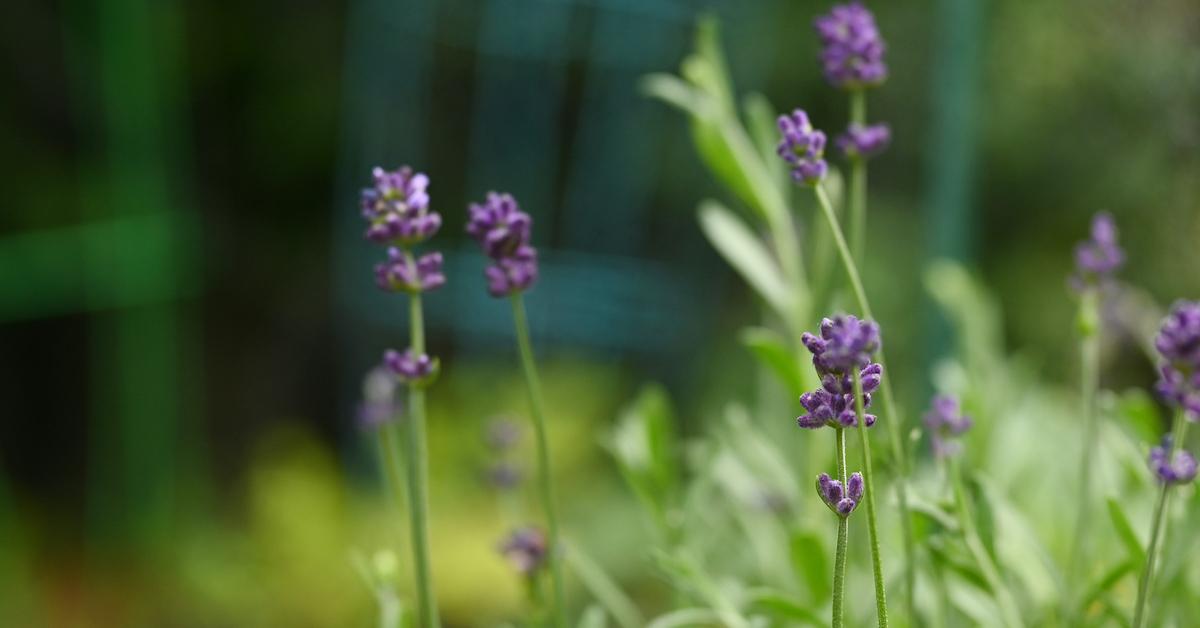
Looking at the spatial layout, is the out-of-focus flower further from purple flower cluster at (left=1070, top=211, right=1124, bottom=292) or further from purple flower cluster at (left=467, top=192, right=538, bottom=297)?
purple flower cluster at (left=1070, top=211, right=1124, bottom=292)

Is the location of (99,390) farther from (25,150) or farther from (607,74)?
(607,74)

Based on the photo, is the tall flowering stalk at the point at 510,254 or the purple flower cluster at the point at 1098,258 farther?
the purple flower cluster at the point at 1098,258

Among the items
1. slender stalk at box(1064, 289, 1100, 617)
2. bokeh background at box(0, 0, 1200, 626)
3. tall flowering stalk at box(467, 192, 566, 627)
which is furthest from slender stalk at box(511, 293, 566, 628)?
bokeh background at box(0, 0, 1200, 626)

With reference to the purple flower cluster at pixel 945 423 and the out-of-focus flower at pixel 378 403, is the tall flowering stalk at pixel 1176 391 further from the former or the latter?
the out-of-focus flower at pixel 378 403

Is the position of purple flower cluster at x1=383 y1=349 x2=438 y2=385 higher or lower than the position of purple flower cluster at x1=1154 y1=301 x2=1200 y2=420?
lower

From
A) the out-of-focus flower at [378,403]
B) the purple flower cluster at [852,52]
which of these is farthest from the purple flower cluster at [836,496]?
the out-of-focus flower at [378,403]

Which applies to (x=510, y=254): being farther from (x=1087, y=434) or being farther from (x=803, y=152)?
(x=1087, y=434)

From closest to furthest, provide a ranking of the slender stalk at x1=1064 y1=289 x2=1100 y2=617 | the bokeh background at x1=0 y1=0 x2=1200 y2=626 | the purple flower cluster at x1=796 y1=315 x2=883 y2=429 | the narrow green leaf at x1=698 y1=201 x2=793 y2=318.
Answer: the purple flower cluster at x1=796 y1=315 x2=883 y2=429
the slender stalk at x1=1064 y1=289 x2=1100 y2=617
the narrow green leaf at x1=698 y1=201 x2=793 y2=318
the bokeh background at x1=0 y1=0 x2=1200 y2=626
